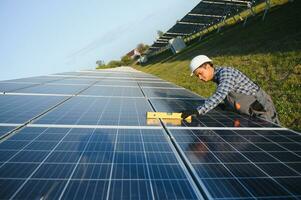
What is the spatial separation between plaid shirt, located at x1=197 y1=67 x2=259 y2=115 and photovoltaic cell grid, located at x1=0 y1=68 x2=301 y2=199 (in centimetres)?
33

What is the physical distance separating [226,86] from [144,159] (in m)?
3.22

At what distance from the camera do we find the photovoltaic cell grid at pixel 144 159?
119 inches

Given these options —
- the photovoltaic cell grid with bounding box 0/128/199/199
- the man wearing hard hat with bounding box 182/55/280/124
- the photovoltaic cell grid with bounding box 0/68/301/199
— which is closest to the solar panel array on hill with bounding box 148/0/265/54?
the man wearing hard hat with bounding box 182/55/280/124

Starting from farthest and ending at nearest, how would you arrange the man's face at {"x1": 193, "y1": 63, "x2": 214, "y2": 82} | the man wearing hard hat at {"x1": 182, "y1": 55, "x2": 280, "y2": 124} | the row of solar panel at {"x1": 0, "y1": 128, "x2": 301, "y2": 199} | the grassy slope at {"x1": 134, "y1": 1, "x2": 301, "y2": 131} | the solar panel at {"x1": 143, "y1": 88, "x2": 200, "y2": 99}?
the grassy slope at {"x1": 134, "y1": 1, "x2": 301, "y2": 131} → the solar panel at {"x1": 143, "y1": 88, "x2": 200, "y2": 99} → the man's face at {"x1": 193, "y1": 63, "x2": 214, "y2": 82} → the man wearing hard hat at {"x1": 182, "y1": 55, "x2": 280, "y2": 124} → the row of solar panel at {"x1": 0, "y1": 128, "x2": 301, "y2": 199}

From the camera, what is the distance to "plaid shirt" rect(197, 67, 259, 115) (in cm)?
626

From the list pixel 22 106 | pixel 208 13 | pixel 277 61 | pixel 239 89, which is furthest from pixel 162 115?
pixel 208 13

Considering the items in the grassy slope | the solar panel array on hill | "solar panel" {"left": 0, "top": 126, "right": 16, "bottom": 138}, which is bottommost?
the grassy slope

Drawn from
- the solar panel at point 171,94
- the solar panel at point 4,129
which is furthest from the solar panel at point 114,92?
the solar panel at point 4,129

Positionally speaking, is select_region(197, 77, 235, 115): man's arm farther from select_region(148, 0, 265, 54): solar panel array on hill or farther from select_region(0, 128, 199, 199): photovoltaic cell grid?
select_region(148, 0, 265, 54): solar panel array on hill

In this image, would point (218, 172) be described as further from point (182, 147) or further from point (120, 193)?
point (120, 193)

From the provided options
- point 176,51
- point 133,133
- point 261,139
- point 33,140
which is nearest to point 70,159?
point 33,140

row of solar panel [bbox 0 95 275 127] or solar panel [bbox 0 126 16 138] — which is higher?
solar panel [bbox 0 126 16 138]

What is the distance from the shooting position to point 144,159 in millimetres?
→ 3873

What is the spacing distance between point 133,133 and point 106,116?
4.43 ft
